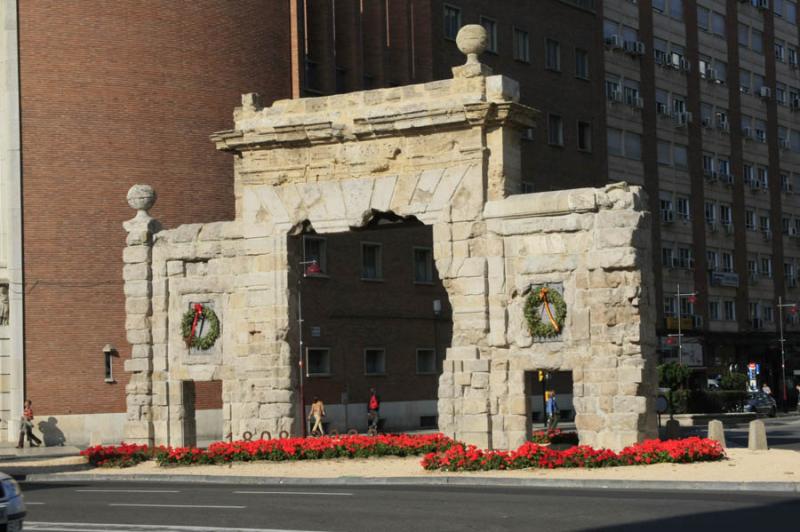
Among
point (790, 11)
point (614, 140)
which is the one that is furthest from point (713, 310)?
point (790, 11)

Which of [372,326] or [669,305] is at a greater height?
[669,305]

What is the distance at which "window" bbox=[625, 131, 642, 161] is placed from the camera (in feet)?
250

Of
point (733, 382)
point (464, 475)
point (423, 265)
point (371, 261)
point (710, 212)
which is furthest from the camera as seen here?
point (710, 212)

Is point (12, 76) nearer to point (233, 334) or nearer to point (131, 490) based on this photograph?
point (233, 334)

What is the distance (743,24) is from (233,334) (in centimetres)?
6021

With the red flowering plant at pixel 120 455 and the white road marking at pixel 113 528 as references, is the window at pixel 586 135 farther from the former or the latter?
the white road marking at pixel 113 528

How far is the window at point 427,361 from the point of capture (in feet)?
194

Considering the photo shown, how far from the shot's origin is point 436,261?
3206cm

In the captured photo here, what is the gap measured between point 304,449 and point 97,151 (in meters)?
21.0

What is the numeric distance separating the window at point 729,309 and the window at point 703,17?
51.5 ft

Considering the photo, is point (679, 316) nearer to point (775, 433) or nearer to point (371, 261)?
point (371, 261)

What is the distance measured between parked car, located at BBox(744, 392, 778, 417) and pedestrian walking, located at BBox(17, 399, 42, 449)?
31771 millimetres

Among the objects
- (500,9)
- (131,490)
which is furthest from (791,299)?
(131,490)

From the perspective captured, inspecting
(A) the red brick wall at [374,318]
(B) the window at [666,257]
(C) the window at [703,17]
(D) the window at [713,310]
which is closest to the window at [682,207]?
(B) the window at [666,257]
